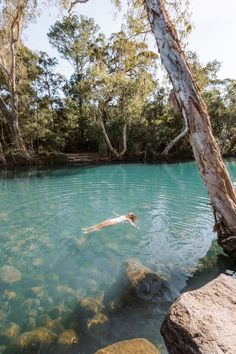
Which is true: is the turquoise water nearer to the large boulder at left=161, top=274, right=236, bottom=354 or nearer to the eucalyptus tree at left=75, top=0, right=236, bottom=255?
the large boulder at left=161, top=274, right=236, bottom=354

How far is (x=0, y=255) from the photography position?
6.78 meters

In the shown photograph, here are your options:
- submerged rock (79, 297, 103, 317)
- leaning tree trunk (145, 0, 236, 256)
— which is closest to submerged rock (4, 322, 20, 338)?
submerged rock (79, 297, 103, 317)

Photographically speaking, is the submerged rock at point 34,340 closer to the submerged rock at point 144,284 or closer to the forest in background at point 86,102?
the submerged rock at point 144,284

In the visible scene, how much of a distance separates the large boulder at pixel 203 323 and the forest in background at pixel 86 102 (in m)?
18.2

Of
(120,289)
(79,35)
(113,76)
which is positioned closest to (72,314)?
(120,289)

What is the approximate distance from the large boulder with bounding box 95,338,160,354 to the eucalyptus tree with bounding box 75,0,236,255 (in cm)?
301

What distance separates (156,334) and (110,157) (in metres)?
23.1

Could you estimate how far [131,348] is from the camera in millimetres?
3471

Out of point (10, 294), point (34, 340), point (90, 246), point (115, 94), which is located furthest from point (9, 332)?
point (115, 94)

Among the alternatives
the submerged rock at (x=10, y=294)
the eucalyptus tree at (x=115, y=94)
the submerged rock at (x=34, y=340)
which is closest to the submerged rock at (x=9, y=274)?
the submerged rock at (x=10, y=294)

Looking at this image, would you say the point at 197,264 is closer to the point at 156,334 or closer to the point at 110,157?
the point at 156,334

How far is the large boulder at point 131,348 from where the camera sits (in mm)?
3424

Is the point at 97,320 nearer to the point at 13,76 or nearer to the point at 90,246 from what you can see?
the point at 90,246

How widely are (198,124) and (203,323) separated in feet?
12.6
